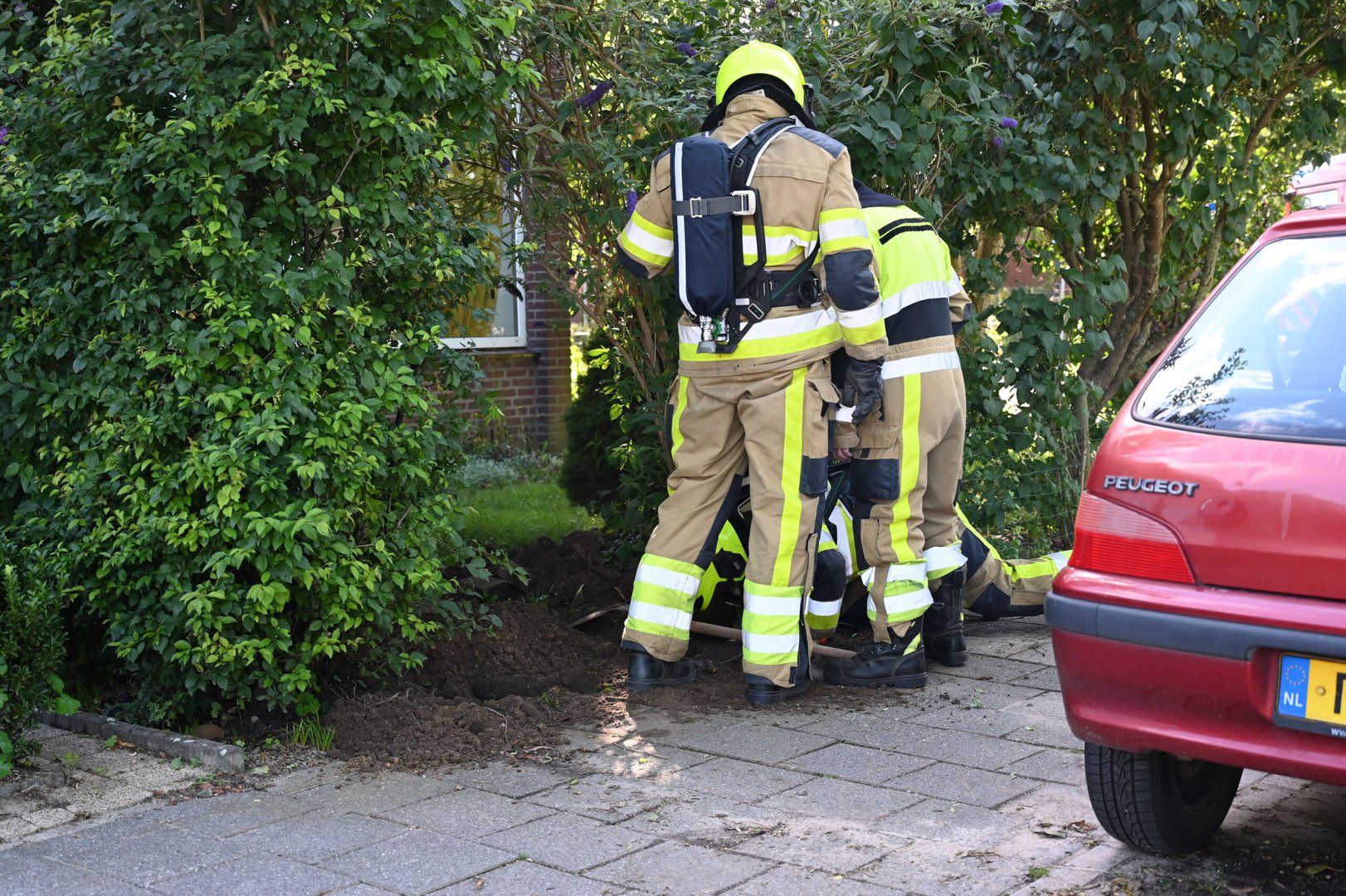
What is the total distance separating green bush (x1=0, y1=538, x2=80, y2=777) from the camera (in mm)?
3889

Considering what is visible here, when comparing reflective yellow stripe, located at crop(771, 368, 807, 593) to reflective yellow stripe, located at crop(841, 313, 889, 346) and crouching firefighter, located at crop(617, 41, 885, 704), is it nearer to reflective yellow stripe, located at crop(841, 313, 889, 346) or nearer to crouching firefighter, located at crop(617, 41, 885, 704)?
crouching firefighter, located at crop(617, 41, 885, 704)

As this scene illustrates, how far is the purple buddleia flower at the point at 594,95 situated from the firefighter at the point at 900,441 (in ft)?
3.87

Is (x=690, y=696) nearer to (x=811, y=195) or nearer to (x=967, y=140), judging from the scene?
(x=811, y=195)

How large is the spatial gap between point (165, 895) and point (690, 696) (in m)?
2.15

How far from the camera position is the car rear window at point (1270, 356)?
121 inches

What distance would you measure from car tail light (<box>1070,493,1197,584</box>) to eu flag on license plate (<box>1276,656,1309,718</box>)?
27cm

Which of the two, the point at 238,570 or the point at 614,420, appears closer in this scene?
the point at 238,570

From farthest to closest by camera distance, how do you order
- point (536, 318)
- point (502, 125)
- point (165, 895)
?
point (536, 318) < point (502, 125) < point (165, 895)

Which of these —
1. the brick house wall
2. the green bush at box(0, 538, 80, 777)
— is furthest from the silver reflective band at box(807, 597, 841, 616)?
the brick house wall

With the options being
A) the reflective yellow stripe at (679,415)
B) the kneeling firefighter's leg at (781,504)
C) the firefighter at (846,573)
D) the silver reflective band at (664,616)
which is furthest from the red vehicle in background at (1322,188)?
the silver reflective band at (664,616)

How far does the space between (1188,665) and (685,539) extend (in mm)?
2250

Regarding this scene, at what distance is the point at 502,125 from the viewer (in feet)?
18.3

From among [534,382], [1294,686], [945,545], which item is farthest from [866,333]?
[534,382]

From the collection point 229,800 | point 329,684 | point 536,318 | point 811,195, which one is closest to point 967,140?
point 811,195
